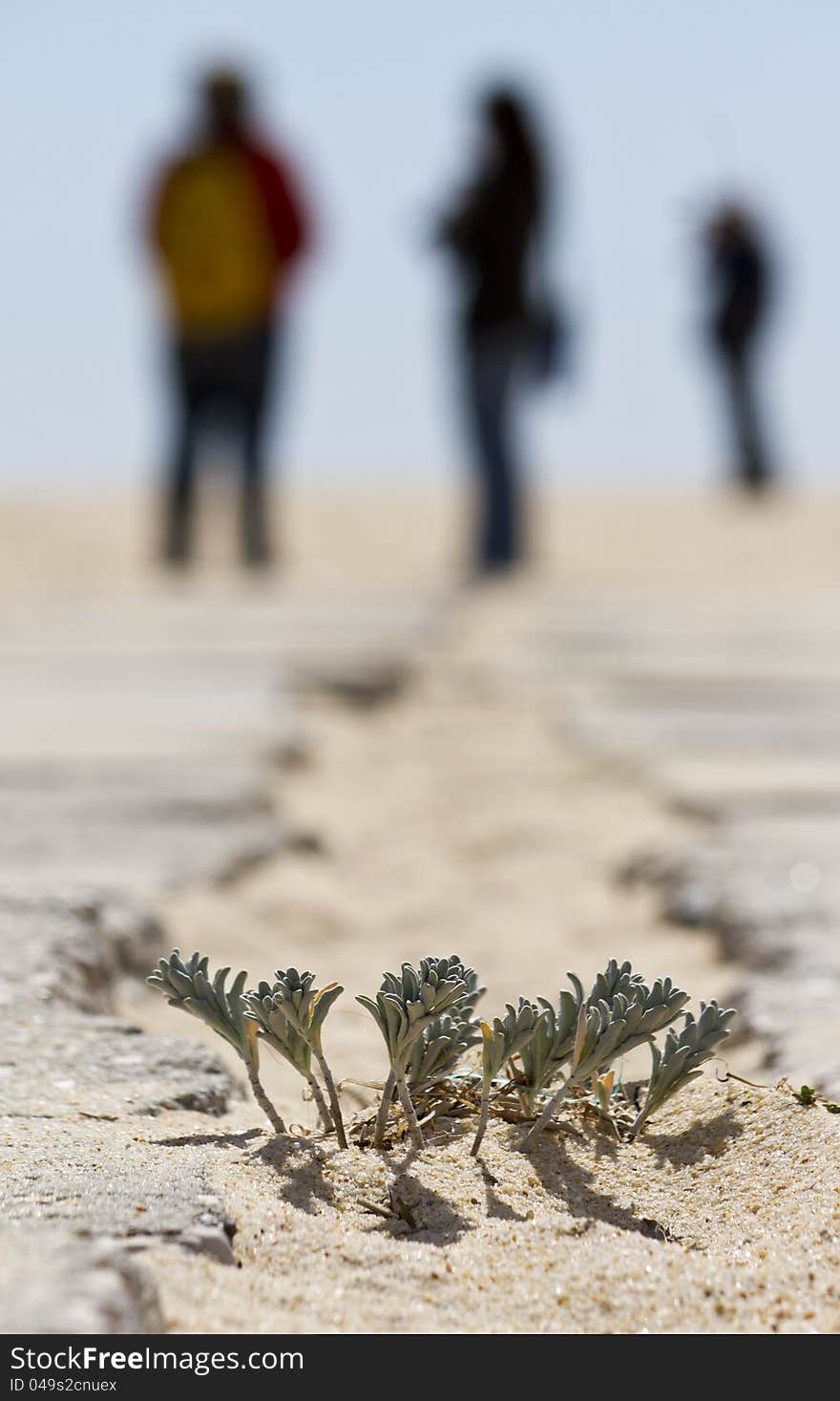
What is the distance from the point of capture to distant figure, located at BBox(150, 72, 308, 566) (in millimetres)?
6562

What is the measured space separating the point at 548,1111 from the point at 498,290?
19.0 feet

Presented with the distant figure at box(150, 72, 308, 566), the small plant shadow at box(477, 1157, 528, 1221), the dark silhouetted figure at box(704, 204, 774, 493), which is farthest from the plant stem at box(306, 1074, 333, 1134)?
the dark silhouetted figure at box(704, 204, 774, 493)

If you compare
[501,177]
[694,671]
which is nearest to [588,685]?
[694,671]

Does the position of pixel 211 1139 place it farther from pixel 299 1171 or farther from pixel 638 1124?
pixel 638 1124

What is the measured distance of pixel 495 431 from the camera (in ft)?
21.9

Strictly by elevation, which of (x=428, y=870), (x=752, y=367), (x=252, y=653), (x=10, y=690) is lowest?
(x=428, y=870)

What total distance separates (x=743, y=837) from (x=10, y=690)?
1996mm

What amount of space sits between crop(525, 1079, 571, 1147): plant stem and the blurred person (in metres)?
5.73

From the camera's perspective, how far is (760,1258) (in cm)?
94

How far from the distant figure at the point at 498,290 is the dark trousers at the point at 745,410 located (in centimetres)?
441

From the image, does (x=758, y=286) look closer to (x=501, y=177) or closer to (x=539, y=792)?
(x=501, y=177)

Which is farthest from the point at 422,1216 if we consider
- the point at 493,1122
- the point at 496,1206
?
the point at 493,1122

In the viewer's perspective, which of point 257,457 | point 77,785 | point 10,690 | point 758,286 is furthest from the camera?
point 758,286

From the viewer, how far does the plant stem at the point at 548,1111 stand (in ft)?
3.46
